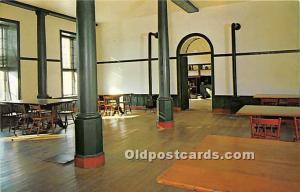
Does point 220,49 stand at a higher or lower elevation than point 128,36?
lower

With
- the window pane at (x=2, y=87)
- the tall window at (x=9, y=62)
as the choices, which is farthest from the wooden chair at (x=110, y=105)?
the window pane at (x=2, y=87)

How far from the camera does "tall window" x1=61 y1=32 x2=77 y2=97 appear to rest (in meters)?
10.6

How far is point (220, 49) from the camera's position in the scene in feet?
31.5

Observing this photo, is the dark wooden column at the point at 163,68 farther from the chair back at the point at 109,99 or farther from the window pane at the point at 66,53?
the window pane at the point at 66,53

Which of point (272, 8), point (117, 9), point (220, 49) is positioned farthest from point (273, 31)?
point (117, 9)

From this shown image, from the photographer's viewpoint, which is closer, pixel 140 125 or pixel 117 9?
pixel 140 125

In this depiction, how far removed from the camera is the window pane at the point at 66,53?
10.7 m

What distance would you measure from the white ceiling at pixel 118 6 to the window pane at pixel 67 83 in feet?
7.90

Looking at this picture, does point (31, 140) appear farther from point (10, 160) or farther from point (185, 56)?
point (185, 56)

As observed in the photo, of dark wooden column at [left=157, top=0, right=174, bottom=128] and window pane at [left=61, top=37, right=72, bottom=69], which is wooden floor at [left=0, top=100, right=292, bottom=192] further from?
window pane at [left=61, top=37, right=72, bottom=69]

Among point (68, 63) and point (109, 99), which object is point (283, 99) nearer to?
point (109, 99)

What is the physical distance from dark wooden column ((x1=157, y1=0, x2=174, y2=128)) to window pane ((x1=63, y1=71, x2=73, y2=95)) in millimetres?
5176

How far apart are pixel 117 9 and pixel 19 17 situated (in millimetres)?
3272

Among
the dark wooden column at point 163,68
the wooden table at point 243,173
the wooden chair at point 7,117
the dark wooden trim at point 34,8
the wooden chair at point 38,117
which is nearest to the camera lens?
the wooden table at point 243,173
